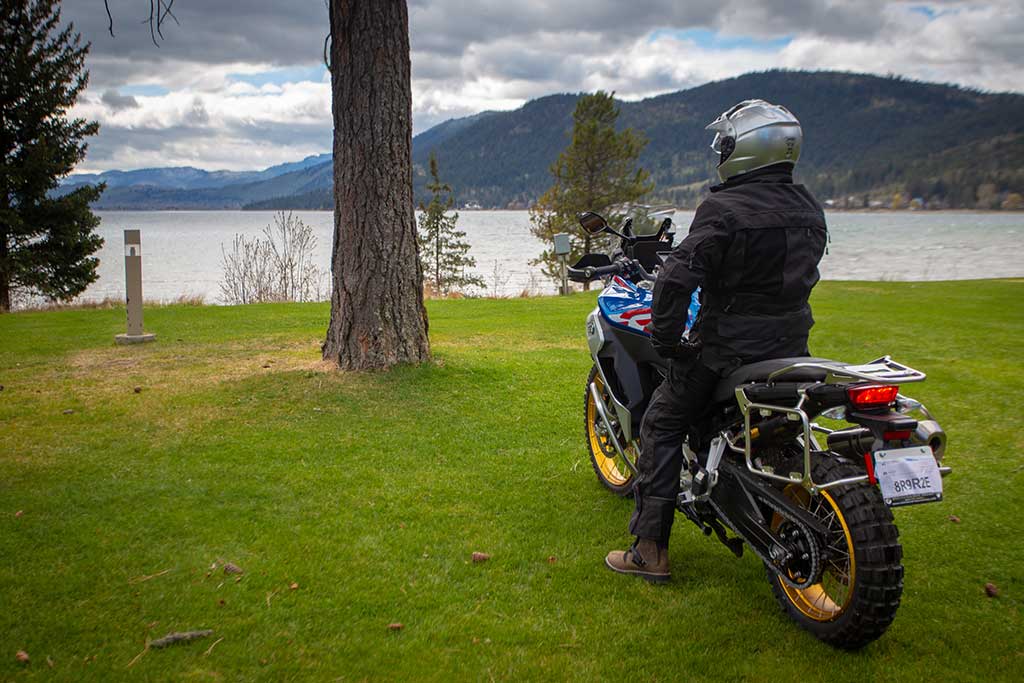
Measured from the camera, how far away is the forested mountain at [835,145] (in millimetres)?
94500

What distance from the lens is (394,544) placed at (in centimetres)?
412

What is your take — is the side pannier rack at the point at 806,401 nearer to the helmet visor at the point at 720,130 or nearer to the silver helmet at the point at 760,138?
the silver helmet at the point at 760,138

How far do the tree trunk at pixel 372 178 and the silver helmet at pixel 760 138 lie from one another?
4615 mm

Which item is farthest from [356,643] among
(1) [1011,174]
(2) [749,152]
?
(1) [1011,174]

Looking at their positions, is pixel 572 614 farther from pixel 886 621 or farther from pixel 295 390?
pixel 295 390

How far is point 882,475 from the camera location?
2787 mm

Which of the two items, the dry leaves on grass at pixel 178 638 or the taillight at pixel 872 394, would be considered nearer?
the taillight at pixel 872 394

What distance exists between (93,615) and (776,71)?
20332 centimetres

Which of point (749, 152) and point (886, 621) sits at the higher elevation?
point (749, 152)

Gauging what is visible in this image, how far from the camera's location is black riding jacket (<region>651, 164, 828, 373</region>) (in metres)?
3.21

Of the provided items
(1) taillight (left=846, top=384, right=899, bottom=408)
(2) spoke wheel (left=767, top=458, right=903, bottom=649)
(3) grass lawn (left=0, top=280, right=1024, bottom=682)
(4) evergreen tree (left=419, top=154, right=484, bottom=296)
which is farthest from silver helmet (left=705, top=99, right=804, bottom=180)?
(4) evergreen tree (left=419, top=154, right=484, bottom=296)

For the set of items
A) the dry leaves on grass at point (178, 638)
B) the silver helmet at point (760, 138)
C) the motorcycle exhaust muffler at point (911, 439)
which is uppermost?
the silver helmet at point (760, 138)

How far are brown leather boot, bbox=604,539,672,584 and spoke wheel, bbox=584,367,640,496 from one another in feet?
3.30

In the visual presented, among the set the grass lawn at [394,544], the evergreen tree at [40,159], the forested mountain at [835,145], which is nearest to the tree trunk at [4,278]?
the evergreen tree at [40,159]
